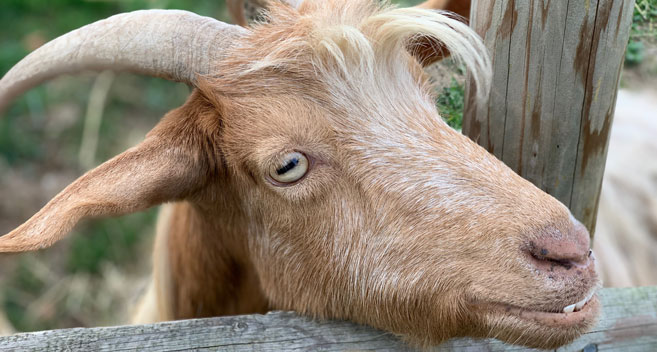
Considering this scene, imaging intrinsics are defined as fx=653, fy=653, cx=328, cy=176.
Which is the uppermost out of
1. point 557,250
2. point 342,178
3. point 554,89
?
point 554,89

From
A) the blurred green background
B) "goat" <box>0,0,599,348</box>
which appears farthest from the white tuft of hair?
the blurred green background

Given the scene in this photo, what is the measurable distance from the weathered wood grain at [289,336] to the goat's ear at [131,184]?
32 cm

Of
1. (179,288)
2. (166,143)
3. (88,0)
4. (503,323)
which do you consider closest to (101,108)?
(88,0)

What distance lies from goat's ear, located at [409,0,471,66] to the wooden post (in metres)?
0.29

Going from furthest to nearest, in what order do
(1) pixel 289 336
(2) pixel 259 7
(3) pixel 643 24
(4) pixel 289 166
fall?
(2) pixel 259 7 → (3) pixel 643 24 → (4) pixel 289 166 → (1) pixel 289 336

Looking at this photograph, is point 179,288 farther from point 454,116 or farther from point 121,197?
Answer: point 454,116

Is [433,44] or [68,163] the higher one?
[68,163]

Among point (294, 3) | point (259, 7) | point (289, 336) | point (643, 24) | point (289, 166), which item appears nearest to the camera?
point (289, 336)

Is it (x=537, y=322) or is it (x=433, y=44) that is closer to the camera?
(x=537, y=322)

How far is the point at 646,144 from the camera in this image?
3.52 meters

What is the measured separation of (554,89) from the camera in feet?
7.66

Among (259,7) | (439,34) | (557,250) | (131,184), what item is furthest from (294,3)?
(557,250)

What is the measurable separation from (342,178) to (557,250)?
76cm

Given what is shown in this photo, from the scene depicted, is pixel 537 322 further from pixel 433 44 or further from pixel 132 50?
pixel 132 50
